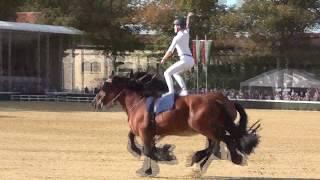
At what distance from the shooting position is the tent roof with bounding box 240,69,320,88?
55688 millimetres

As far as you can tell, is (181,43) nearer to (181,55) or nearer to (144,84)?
(181,55)

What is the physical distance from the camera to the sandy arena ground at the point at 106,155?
1297cm

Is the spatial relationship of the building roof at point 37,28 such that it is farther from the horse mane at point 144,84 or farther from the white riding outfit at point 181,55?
the white riding outfit at point 181,55

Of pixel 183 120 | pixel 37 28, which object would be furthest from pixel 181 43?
pixel 37 28

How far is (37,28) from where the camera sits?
59.4 meters

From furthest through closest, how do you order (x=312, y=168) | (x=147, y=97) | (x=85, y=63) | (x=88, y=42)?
(x=85, y=63)
(x=88, y=42)
(x=312, y=168)
(x=147, y=97)

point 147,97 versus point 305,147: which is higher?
point 147,97

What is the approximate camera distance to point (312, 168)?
14102mm

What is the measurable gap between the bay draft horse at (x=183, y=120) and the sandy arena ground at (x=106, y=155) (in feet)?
1.88

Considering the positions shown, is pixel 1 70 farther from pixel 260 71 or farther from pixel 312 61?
pixel 312 61

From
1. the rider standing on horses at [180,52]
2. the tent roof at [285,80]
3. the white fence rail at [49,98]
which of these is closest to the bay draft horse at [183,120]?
the rider standing on horses at [180,52]

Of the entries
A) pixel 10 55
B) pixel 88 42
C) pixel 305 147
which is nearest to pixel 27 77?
pixel 10 55

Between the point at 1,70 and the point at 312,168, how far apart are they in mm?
49092

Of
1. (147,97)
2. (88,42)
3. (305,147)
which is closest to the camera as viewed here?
(147,97)
